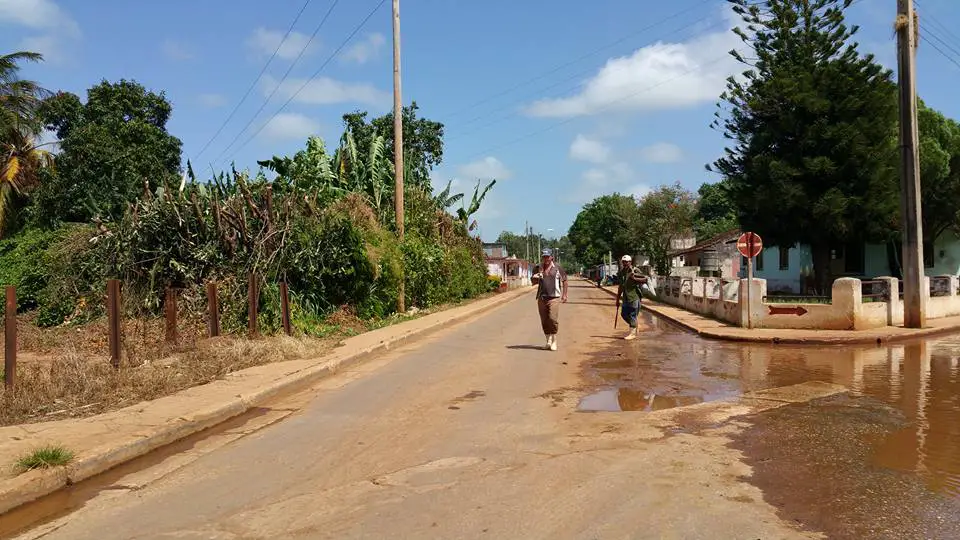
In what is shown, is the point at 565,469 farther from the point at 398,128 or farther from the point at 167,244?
the point at 398,128

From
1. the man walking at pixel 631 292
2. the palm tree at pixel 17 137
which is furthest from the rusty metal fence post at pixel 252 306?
the palm tree at pixel 17 137

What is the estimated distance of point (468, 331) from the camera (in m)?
18.2

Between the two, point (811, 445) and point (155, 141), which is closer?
point (811, 445)

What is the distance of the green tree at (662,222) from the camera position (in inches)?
1641

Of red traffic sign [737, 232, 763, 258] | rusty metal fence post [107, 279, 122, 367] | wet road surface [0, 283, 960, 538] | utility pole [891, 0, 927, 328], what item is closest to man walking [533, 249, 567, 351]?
wet road surface [0, 283, 960, 538]

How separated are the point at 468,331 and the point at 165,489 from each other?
13055 millimetres

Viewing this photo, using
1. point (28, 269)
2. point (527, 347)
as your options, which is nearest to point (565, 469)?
point (527, 347)

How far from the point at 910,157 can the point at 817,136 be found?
1342cm

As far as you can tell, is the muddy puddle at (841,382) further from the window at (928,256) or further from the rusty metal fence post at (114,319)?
the window at (928,256)

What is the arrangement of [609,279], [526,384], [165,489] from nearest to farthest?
1. [165,489]
2. [526,384]
3. [609,279]

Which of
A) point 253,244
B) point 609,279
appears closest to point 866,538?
point 253,244

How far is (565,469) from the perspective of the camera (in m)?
5.47

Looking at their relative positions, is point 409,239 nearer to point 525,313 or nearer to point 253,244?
point 525,313

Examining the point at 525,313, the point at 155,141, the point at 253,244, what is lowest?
the point at 525,313
